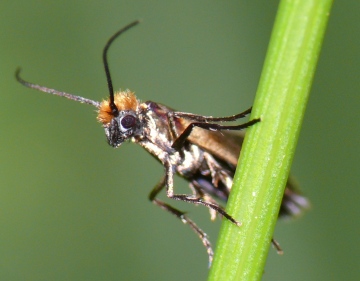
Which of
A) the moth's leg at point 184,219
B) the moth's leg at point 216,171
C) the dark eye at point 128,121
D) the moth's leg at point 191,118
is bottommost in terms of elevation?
the moth's leg at point 184,219

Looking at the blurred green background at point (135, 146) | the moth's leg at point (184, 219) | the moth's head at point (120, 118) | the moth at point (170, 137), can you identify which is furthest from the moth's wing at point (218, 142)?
the blurred green background at point (135, 146)

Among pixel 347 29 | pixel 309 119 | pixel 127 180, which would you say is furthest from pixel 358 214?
pixel 127 180

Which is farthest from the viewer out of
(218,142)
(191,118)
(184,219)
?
(184,219)

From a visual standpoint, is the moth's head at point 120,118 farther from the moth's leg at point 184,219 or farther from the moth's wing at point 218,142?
the moth's leg at point 184,219

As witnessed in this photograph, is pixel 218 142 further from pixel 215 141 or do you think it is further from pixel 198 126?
pixel 198 126

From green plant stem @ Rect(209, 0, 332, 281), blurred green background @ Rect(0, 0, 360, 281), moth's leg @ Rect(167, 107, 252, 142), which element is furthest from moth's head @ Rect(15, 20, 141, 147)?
blurred green background @ Rect(0, 0, 360, 281)

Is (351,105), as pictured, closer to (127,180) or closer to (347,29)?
(347,29)

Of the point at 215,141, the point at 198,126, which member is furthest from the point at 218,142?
the point at 198,126
